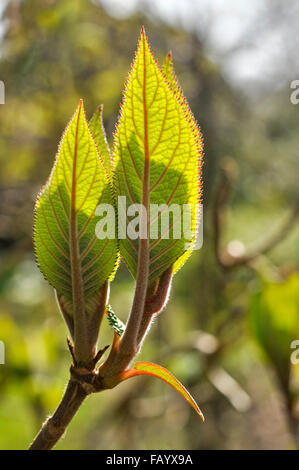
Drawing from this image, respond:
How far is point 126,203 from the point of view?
333 mm

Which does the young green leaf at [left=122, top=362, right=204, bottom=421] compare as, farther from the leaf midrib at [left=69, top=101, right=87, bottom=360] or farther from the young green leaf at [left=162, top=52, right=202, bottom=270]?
the young green leaf at [left=162, top=52, right=202, bottom=270]

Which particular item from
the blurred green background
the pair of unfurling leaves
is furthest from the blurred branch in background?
the pair of unfurling leaves

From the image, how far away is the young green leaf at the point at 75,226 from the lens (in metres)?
0.32

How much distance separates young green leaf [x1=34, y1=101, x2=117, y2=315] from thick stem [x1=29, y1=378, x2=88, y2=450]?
0.17 ft

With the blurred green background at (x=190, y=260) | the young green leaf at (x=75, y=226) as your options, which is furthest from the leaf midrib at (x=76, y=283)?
the blurred green background at (x=190, y=260)

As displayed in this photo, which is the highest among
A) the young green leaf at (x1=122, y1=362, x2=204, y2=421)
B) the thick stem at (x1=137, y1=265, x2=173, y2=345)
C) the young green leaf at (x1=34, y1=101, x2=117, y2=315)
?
the young green leaf at (x1=34, y1=101, x2=117, y2=315)

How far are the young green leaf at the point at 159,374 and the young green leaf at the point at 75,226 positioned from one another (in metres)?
0.05

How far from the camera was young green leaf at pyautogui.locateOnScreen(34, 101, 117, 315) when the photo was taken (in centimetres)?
32

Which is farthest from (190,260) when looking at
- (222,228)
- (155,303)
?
(155,303)

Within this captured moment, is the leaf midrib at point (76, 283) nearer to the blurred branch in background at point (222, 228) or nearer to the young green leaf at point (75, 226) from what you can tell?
the young green leaf at point (75, 226)

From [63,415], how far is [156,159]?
17cm

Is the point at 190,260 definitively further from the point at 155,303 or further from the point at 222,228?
the point at 155,303

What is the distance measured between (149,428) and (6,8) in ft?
5.89
